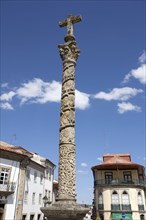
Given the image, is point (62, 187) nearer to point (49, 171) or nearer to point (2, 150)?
point (2, 150)

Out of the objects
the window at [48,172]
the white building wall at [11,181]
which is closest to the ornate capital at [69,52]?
the white building wall at [11,181]

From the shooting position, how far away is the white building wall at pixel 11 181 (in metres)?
17.1

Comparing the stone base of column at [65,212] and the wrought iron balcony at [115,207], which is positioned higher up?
the stone base of column at [65,212]

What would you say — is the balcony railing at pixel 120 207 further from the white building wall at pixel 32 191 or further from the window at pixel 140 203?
the white building wall at pixel 32 191

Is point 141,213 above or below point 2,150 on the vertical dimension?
below

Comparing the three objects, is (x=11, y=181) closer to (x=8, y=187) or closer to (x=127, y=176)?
(x=8, y=187)

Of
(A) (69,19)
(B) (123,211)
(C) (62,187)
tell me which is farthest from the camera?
(B) (123,211)

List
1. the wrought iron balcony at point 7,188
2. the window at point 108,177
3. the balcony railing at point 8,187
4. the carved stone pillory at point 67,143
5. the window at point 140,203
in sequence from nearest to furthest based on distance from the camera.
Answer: the carved stone pillory at point 67,143, the wrought iron balcony at point 7,188, the balcony railing at point 8,187, the window at point 140,203, the window at point 108,177

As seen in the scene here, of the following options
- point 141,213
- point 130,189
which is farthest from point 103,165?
point 141,213

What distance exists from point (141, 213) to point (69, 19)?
2573 cm

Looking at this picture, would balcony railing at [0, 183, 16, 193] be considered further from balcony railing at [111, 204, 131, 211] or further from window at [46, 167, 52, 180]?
balcony railing at [111, 204, 131, 211]

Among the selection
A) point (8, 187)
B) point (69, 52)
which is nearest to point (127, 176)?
point (8, 187)

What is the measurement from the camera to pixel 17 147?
23328 millimetres

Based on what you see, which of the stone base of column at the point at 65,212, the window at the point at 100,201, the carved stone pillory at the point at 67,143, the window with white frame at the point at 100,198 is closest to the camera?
the stone base of column at the point at 65,212
